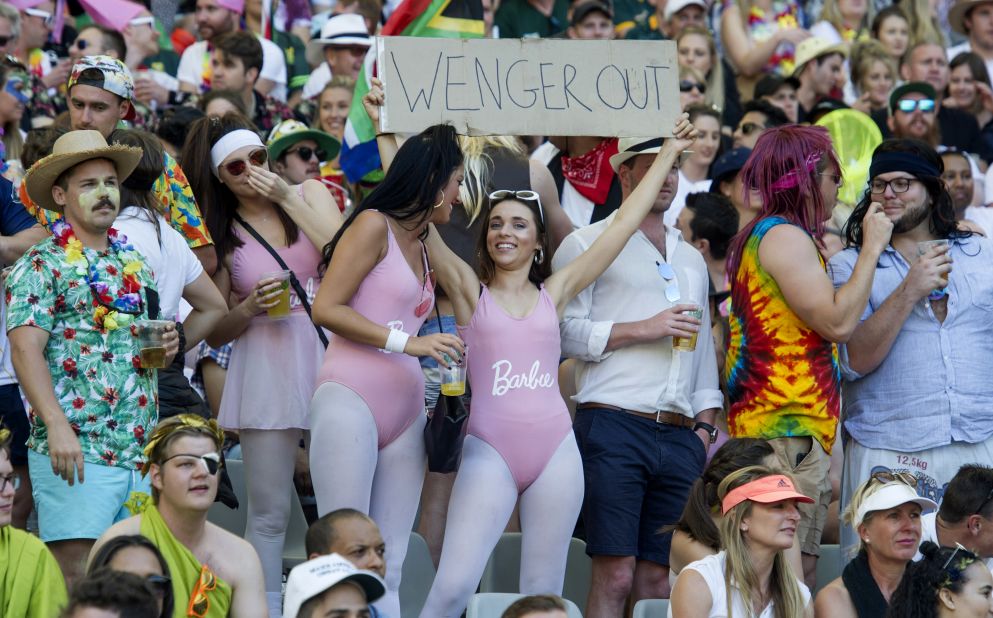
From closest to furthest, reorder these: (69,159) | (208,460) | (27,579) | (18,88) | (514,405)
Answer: (27,579) < (208,460) < (69,159) < (514,405) < (18,88)

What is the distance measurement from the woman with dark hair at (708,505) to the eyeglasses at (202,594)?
5.76 feet

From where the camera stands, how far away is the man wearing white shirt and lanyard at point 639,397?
5949mm

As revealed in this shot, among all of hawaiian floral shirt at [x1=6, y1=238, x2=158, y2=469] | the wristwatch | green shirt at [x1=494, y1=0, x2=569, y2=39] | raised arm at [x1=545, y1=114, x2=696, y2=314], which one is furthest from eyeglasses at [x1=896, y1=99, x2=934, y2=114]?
hawaiian floral shirt at [x1=6, y1=238, x2=158, y2=469]

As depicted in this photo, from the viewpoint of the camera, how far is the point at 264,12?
11109 mm

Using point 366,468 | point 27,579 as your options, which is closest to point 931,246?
point 366,468

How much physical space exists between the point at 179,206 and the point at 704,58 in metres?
5.29

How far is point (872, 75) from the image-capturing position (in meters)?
11.0

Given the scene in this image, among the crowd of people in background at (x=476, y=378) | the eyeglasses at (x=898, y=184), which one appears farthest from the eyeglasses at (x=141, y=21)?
the eyeglasses at (x=898, y=184)

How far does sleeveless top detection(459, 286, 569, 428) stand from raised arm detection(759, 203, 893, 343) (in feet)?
3.06

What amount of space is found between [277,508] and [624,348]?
1.48 metres

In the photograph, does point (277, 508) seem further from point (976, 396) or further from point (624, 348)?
point (976, 396)

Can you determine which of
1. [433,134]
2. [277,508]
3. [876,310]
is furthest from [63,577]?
[876,310]

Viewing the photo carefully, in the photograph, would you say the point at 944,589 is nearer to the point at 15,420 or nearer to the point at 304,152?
the point at 15,420

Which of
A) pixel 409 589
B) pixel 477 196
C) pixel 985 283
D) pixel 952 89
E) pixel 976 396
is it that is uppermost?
pixel 952 89
